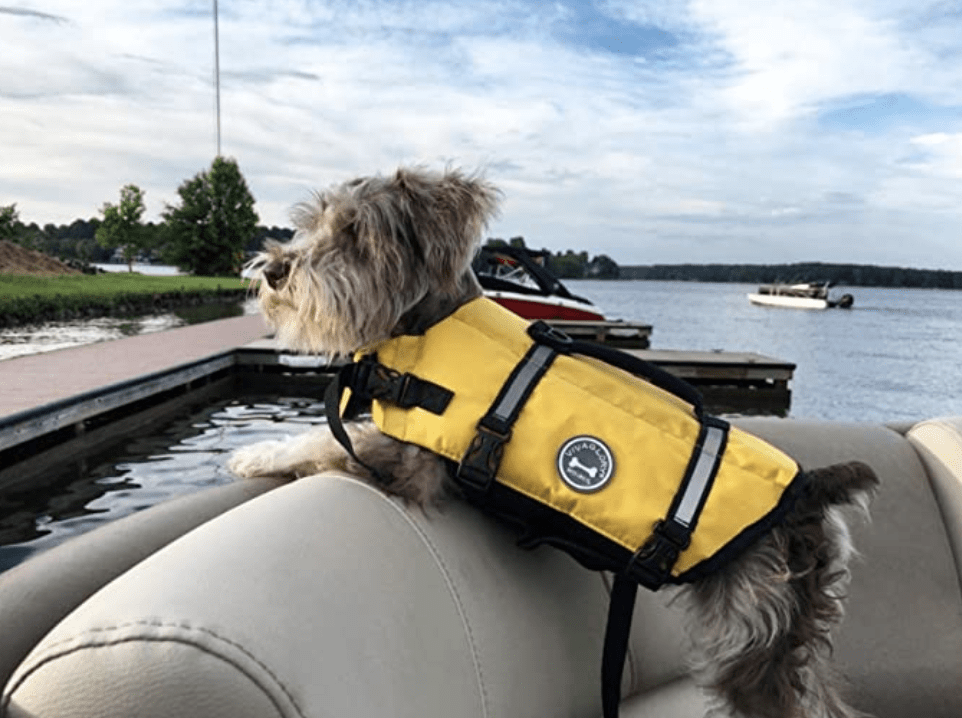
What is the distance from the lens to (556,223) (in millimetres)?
13172

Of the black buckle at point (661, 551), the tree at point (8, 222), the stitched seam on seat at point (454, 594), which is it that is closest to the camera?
the stitched seam on seat at point (454, 594)

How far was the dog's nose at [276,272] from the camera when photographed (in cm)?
247

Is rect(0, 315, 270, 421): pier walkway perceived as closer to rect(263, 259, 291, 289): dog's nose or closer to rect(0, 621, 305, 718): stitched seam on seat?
rect(263, 259, 291, 289): dog's nose

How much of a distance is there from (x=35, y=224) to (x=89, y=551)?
70.3 meters

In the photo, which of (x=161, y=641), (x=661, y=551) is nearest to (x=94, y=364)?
(x=661, y=551)

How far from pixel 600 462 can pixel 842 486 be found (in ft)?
2.06

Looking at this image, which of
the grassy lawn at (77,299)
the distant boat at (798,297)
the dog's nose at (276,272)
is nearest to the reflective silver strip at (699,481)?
the dog's nose at (276,272)

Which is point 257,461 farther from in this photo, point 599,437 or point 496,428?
point 599,437

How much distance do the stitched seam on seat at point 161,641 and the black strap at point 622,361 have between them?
1306mm

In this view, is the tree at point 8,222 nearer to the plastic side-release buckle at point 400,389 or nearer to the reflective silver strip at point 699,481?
the plastic side-release buckle at point 400,389

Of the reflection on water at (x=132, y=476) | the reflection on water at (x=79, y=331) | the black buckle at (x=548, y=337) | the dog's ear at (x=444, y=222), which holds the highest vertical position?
the dog's ear at (x=444, y=222)

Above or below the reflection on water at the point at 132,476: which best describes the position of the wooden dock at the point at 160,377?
above

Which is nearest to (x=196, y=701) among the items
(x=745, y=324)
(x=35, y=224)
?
(x=745, y=324)

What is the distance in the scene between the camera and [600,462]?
1882 mm
